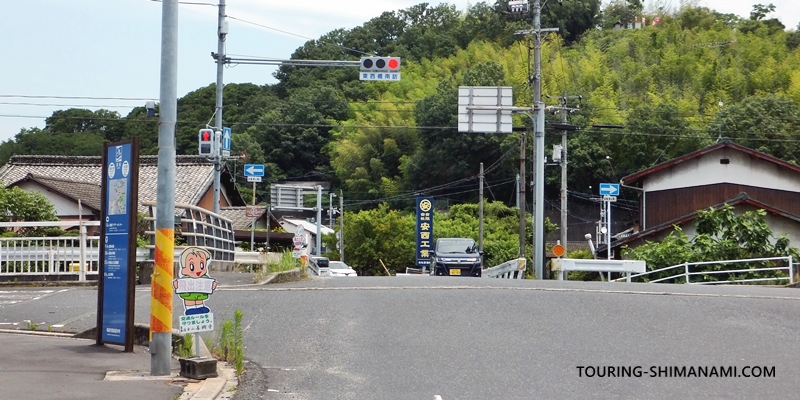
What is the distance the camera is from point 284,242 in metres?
51.7

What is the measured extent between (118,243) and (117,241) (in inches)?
1.3

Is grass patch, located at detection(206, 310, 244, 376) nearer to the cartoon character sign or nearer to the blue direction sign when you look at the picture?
the cartoon character sign

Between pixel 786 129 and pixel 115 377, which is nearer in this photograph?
pixel 115 377

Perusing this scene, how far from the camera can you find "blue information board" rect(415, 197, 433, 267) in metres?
46.8

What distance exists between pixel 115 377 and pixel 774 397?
6.87 meters

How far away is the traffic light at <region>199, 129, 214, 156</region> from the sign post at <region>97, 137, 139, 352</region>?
15.1m

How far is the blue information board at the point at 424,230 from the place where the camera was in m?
46.8

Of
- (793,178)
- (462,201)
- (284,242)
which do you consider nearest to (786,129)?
(793,178)

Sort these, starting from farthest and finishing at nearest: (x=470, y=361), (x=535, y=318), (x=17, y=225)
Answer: (x=17, y=225)
(x=535, y=318)
(x=470, y=361)

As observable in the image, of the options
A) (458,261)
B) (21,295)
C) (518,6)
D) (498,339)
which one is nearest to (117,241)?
(498,339)

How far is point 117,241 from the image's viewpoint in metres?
11.3

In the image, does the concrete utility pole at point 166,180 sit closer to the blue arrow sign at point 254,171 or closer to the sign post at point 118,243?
the sign post at point 118,243

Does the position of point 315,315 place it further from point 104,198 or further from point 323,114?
point 323,114

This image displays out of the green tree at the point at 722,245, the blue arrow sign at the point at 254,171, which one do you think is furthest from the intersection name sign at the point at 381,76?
the green tree at the point at 722,245
